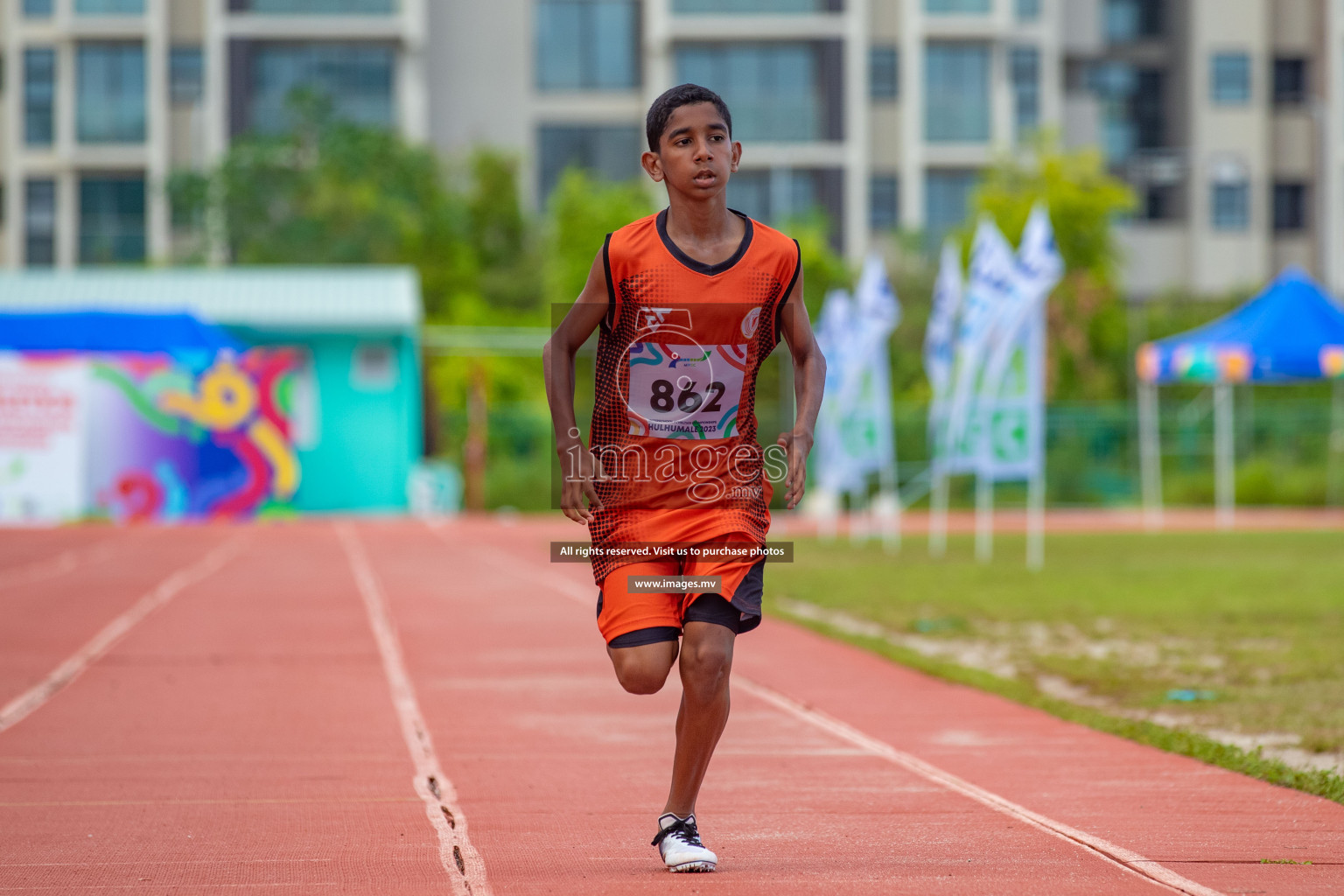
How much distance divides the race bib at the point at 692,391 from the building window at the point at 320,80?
142ft

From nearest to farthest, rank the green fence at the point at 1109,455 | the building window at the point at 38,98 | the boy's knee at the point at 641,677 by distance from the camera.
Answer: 1. the boy's knee at the point at 641,677
2. the green fence at the point at 1109,455
3. the building window at the point at 38,98

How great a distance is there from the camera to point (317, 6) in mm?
46438

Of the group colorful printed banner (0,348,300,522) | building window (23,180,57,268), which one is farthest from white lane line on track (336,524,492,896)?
building window (23,180,57,268)

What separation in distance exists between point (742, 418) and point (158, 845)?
2268 millimetres

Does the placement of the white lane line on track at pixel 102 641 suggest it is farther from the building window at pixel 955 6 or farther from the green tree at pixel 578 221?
the building window at pixel 955 6

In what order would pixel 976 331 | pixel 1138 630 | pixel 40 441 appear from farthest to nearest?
pixel 40 441 → pixel 976 331 → pixel 1138 630

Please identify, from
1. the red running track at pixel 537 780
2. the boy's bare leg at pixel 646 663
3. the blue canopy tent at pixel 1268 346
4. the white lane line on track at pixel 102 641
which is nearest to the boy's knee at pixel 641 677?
the boy's bare leg at pixel 646 663

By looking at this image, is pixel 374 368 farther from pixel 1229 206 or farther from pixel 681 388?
pixel 681 388

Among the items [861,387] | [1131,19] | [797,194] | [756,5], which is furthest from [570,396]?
[1131,19]

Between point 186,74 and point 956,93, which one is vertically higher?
point 186,74

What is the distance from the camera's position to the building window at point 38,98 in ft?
155

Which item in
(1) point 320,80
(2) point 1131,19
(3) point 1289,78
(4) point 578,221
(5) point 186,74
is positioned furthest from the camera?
(2) point 1131,19

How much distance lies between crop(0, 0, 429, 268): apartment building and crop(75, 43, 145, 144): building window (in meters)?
0.03

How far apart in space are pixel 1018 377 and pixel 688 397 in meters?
14.3
